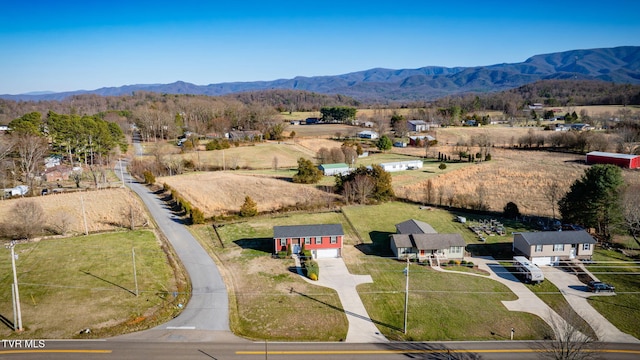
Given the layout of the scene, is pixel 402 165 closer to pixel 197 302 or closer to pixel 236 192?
pixel 236 192

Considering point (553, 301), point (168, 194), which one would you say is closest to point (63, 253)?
point (168, 194)

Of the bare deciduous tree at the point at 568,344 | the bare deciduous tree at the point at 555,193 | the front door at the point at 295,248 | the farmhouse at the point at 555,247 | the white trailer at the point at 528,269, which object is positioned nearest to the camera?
the bare deciduous tree at the point at 568,344

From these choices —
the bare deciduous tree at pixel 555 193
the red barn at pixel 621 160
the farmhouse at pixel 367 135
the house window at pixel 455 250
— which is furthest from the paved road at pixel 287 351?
the farmhouse at pixel 367 135

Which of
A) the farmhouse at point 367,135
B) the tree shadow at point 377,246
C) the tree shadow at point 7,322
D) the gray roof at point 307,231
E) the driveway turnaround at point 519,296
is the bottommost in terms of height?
the driveway turnaround at point 519,296

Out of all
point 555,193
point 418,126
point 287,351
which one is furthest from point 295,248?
point 418,126

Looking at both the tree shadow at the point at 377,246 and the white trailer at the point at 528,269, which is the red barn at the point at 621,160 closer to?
the white trailer at the point at 528,269

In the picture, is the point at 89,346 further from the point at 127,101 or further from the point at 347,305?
the point at 127,101
